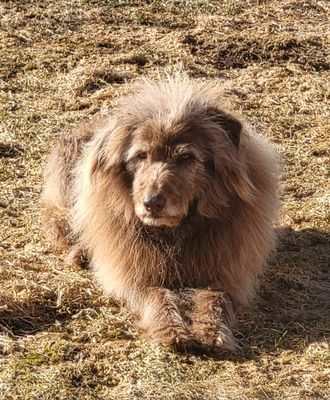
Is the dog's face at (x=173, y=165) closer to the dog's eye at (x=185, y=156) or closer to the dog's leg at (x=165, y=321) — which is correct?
the dog's eye at (x=185, y=156)

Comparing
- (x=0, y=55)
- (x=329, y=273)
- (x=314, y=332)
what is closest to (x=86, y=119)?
(x=0, y=55)

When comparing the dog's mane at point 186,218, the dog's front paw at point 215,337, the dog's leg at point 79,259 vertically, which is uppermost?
the dog's mane at point 186,218

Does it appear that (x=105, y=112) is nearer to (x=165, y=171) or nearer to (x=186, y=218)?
(x=186, y=218)

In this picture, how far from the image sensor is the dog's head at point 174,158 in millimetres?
4488

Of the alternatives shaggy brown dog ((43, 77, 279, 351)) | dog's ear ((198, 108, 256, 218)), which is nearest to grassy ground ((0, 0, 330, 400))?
shaggy brown dog ((43, 77, 279, 351))

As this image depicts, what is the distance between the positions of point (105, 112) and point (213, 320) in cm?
347

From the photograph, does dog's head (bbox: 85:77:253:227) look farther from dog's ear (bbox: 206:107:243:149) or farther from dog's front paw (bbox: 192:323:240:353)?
dog's front paw (bbox: 192:323:240:353)

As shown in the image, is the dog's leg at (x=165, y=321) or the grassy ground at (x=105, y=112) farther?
the dog's leg at (x=165, y=321)

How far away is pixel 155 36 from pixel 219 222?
5.33m

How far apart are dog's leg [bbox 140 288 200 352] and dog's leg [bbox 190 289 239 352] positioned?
63 millimetres

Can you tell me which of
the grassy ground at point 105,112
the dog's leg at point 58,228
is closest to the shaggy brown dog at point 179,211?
the grassy ground at point 105,112

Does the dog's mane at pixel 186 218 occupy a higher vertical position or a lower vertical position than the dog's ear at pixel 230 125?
lower

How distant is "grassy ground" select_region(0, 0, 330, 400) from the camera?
4188 mm

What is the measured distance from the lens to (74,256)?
18.1 feet
